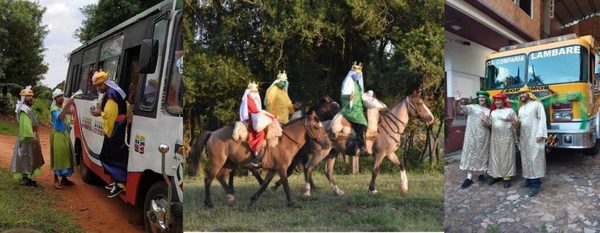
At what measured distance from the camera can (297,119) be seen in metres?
2.54

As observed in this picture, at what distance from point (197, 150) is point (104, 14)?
1.40 metres

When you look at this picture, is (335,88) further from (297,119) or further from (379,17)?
(379,17)

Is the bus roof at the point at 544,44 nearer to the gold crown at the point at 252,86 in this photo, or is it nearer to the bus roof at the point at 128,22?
the gold crown at the point at 252,86

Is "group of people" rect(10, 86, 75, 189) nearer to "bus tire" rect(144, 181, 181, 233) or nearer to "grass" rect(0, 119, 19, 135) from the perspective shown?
"grass" rect(0, 119, 19, 135)

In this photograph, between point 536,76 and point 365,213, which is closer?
point 365,213

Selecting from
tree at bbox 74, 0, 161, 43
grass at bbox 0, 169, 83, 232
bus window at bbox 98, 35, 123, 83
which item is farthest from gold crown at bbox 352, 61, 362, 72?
grass at bbox 0, 169, 83, 232

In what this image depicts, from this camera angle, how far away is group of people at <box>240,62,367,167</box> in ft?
8.18

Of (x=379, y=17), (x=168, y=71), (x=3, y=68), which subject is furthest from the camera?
(x=3, y=68)

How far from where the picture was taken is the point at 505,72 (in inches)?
127

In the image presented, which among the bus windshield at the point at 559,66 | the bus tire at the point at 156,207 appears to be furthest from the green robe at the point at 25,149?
the bus windshield at the point at 559,66

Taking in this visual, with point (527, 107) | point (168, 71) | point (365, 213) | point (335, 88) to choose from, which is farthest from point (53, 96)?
point (527, 107)

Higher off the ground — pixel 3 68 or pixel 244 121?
pixel 3 68

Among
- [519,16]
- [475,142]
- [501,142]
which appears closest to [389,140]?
[475,142]

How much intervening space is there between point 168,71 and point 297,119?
82 cm
